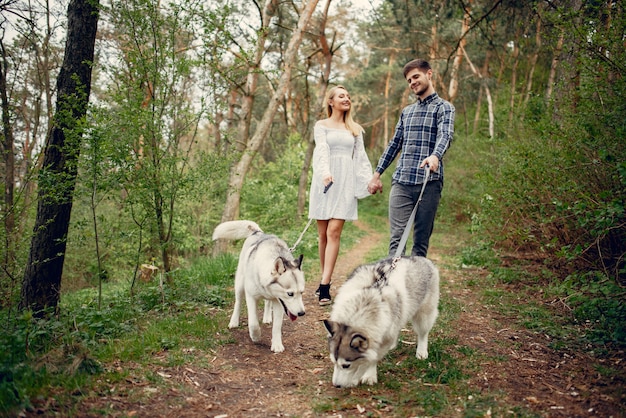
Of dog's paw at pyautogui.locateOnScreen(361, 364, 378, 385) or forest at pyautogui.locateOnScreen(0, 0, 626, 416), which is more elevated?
forest at pyautogui.locateOnScreen(0, 0, 626, 416)

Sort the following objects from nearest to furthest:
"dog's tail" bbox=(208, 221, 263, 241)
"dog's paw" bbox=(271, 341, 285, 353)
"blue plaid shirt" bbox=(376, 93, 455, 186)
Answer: "dog's paw" bbox=(271, 341, 285, 353) < "blue plaid shirt" bbox=(376, 93, 455, 186) < "dog's tail" bbox=(208, 221, 263, 241)

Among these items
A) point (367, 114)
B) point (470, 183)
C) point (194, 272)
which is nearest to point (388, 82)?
point (367, 114)

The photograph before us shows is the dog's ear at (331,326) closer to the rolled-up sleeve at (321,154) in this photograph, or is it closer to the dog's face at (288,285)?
the dog's face at (288,285)

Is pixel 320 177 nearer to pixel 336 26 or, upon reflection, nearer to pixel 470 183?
pixel 470 183

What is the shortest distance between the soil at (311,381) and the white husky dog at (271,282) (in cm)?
25

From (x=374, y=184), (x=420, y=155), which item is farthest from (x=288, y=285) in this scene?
(x=420, y=155)

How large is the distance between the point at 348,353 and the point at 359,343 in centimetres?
11

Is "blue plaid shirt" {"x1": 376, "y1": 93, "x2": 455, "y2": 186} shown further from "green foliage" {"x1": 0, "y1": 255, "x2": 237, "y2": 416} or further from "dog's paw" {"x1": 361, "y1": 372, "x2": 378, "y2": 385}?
"green foliage" {"x1": 0, "y1": 255, "x2": 237, "y2": 416}

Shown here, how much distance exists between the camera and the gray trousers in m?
4.23

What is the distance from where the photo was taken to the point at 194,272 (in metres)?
6.75

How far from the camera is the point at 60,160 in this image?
4.42 meters

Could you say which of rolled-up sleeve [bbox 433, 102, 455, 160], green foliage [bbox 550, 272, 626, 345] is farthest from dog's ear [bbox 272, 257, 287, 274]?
green foliage [bbox 550, 272, 626, 345]

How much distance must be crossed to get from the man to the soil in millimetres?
1296

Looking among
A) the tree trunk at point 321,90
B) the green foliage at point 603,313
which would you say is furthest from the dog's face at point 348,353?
the tree trunk at point 321,90
